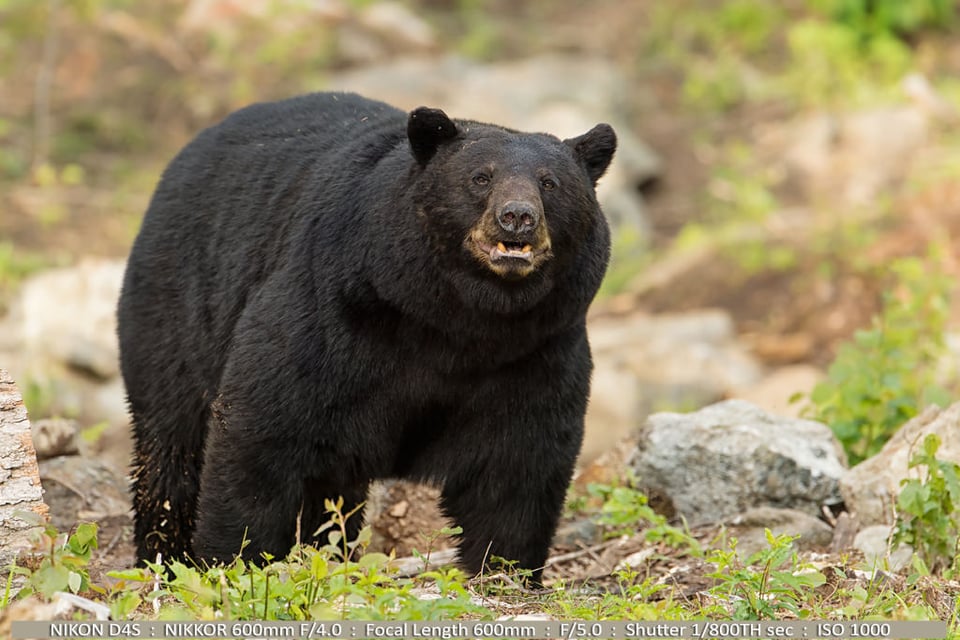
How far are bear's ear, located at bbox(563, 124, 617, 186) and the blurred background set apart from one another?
3.74m

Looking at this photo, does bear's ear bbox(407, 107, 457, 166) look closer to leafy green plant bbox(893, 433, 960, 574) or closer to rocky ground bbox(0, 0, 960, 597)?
rocky ground bbox(0, 0, 960, 597)

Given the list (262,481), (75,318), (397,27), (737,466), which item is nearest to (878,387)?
(737,466)

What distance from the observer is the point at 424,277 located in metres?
5.41

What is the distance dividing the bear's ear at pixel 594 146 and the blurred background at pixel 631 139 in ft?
12.3

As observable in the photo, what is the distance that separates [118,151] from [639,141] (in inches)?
273

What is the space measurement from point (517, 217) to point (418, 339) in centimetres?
72

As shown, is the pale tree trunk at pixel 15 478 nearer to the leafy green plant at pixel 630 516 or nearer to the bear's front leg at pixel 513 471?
the bear's front leg at pixel 513 471

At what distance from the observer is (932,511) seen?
18.6ft

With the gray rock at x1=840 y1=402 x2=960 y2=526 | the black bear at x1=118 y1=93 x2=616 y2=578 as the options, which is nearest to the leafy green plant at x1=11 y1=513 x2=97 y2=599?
the black bear at x1=118 y1=93 x2=616 y2=578

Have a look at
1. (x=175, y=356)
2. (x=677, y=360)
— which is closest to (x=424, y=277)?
(x=175, y=356)

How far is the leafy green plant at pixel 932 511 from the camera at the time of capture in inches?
222

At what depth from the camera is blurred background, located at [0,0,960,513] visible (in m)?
12.4

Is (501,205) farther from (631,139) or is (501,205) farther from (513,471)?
(631,139)

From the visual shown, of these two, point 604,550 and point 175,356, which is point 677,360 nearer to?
point 604,550
